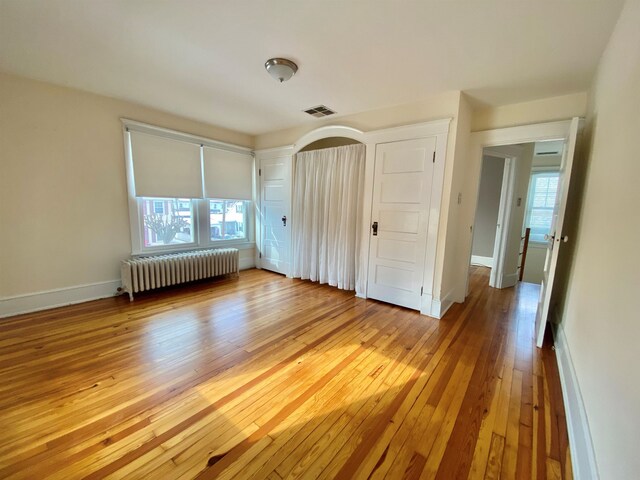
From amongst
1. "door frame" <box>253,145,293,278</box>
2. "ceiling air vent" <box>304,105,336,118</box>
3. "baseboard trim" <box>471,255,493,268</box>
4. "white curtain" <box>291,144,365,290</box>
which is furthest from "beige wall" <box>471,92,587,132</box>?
"baseboard trim" <box>471,255,493,268</box>

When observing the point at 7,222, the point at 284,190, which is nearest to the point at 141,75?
the point at 7,222

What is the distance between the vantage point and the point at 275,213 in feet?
15.9

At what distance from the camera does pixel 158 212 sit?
3920mm

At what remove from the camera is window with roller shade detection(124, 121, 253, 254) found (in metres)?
3.59

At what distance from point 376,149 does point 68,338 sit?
13.0 feet

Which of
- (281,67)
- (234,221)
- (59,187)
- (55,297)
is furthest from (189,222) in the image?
(281,67)

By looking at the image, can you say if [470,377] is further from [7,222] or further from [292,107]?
[7,222]

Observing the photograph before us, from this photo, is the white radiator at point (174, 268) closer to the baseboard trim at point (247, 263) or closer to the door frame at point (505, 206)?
the baseboard trim at point (247, 263)

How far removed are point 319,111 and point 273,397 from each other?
343 centimetres

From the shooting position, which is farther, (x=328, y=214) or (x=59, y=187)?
(x=328, y=214)

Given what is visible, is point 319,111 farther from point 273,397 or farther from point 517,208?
point 517,208

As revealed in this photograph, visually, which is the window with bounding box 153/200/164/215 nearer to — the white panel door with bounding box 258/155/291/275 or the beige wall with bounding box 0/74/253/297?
the beige wall with bounding box 0/74/253/297

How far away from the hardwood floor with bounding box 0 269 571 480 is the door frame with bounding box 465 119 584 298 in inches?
73.7

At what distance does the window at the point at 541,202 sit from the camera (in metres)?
5.93
